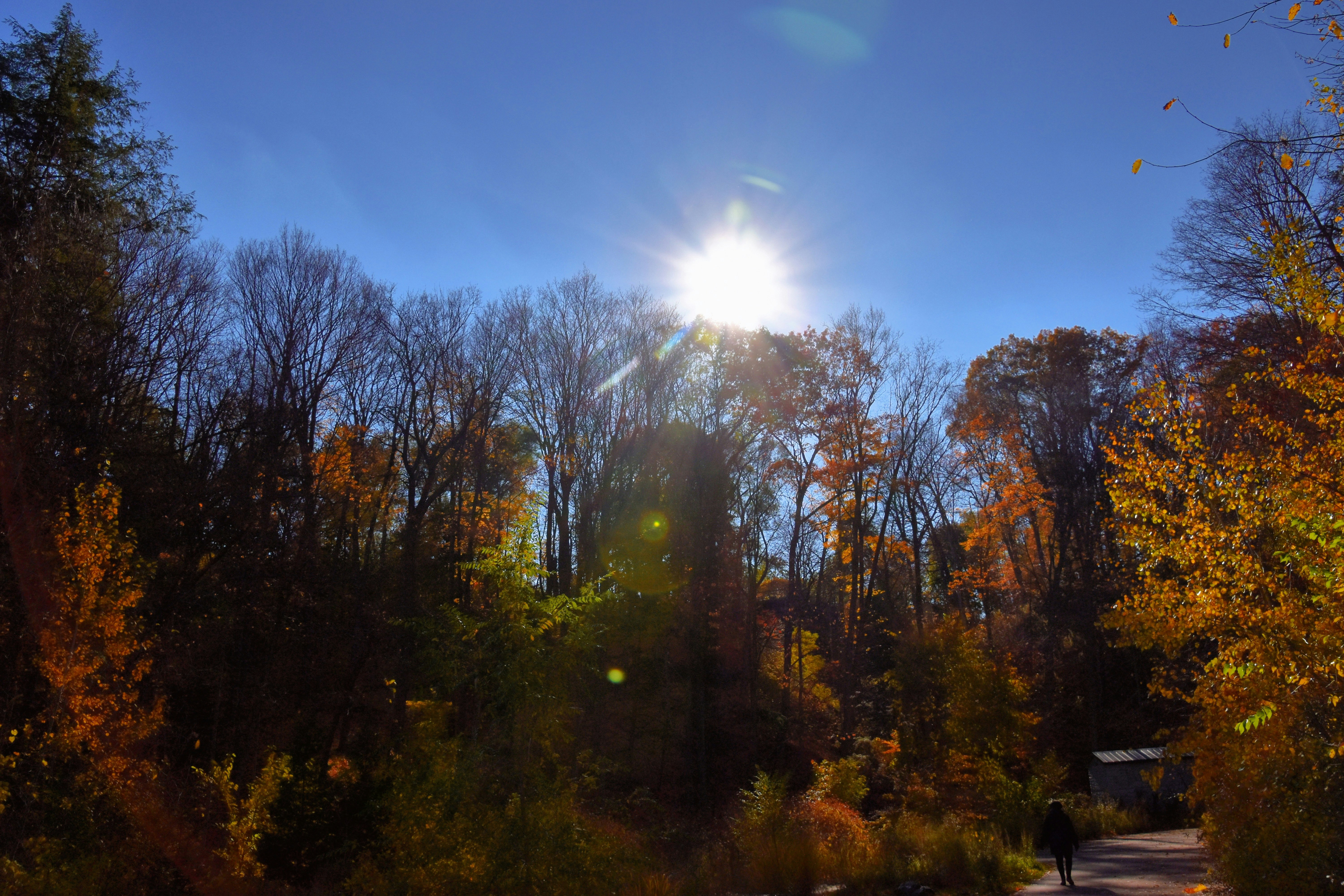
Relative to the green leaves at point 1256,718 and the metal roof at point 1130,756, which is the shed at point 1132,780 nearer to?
the metal roof at point 1130,756

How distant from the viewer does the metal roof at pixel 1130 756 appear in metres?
21.6

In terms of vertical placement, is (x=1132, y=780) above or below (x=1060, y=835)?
below

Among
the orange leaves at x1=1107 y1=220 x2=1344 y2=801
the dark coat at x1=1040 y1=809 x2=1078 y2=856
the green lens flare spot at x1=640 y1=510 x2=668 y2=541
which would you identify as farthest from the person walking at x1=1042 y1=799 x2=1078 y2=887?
the green lens flare spot at x1=640 y1=510 x2=668 y2=541

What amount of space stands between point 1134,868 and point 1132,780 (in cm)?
1076

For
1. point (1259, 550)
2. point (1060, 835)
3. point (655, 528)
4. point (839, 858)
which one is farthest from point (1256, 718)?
point (655, 528)

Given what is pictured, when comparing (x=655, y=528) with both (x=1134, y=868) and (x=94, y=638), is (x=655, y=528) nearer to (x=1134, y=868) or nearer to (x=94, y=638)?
(x=94, y=638)

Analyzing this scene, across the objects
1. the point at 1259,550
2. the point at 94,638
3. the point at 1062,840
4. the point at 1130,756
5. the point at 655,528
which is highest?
the point at 655,528

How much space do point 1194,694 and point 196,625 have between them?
65.0 feet

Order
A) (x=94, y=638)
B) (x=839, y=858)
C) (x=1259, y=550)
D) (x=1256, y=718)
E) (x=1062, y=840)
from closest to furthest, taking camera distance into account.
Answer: (x=1256, y=718) < (x=1259, y=550) < (x=1062, y=840) < (x=839, y=858) < (x=94, y=638)

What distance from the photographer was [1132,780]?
22.0 meters

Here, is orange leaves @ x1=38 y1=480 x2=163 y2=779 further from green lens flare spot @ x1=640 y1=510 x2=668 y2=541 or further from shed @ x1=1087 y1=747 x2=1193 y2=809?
shed @ x1=1087 y1=747 x2=1193 y2=809

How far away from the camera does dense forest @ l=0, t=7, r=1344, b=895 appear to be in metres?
8.90

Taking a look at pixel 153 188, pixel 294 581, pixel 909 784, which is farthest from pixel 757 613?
pixel 153 188

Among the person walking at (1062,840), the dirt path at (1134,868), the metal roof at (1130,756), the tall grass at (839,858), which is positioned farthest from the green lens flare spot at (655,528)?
the person walking at (1062,840)
